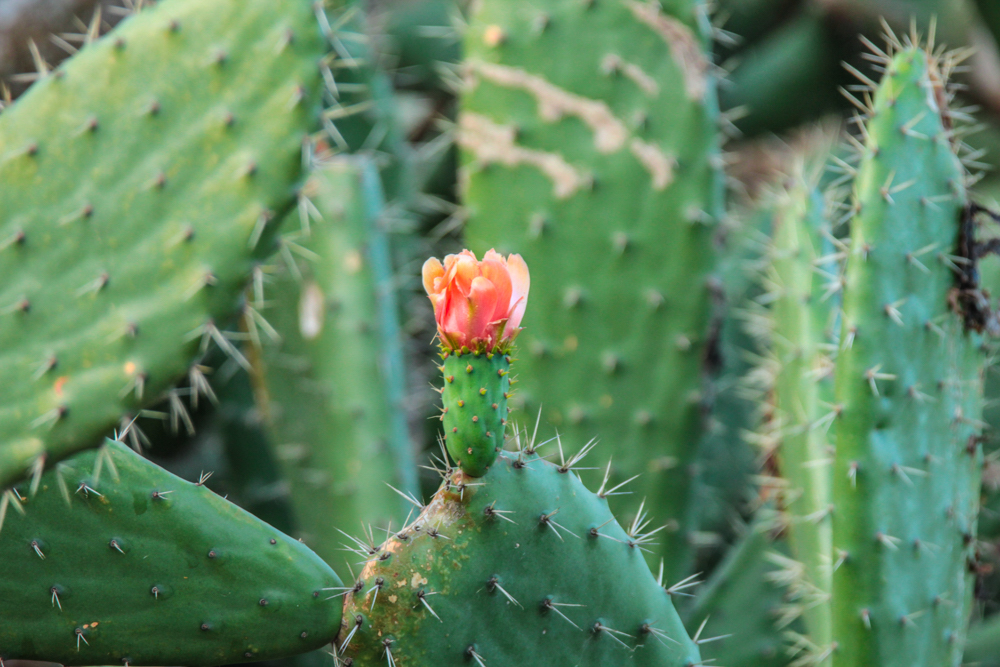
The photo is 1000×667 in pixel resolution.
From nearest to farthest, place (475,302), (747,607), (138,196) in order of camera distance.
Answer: (475,302)
(138,196)
(747,607)

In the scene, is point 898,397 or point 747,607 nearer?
point 898,397

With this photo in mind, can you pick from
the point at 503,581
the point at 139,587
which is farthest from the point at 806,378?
the point at 139,587

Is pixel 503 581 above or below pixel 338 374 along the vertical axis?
above

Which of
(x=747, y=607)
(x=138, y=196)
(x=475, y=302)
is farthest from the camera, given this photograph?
(x=747, y=607)

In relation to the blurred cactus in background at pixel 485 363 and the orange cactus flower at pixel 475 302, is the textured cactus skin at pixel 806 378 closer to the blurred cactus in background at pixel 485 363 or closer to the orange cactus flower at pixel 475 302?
the blurred cactus in background at pixel 485 363

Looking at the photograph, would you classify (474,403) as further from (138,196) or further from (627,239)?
(627,239)

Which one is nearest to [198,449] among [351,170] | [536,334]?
[351,170]

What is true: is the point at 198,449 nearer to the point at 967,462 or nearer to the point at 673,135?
the point at 673,135
